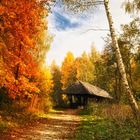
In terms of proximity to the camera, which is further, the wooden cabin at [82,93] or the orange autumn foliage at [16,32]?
the wooden cabin at [82,93]

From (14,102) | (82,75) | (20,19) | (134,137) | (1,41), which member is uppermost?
(82,75)

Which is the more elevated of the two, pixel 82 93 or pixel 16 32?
pixel 16 32

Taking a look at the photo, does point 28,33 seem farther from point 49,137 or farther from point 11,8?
point 49,137

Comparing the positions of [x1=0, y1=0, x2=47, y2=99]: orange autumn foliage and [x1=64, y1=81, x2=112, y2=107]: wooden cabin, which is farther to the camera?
[x1=64, y1=81, x2=112, y2=107]: wooden cabin

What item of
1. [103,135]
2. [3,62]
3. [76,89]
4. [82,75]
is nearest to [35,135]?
[103,135]

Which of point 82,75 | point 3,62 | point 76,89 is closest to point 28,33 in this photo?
point 3,62

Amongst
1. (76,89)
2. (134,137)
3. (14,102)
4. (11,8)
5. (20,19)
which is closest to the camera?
(134,137)

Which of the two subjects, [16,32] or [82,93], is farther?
[82,93]

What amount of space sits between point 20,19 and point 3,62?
271 cm

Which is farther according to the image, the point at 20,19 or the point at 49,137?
the point at 20,19

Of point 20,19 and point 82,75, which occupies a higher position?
point 82,75

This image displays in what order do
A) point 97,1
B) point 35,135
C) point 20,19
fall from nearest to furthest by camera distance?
1. point 97,1
2. point 35,135
3. point 20,19

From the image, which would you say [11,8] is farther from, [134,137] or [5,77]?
[134,137]

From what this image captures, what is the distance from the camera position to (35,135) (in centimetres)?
1788
